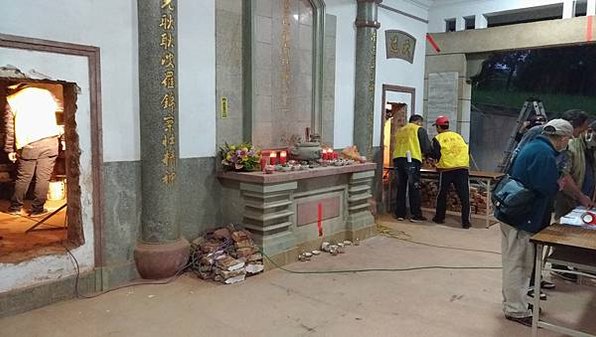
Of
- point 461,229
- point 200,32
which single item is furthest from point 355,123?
Result: point 200,32

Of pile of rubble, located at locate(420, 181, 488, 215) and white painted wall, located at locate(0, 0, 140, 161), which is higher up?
white painted wall, located at locate(0, 0, 140, 161)

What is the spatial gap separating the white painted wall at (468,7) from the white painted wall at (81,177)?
607cm

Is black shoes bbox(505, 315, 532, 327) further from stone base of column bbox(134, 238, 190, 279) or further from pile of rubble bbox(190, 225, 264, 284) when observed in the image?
stone base of column bbox(134, 238, 190, 279)

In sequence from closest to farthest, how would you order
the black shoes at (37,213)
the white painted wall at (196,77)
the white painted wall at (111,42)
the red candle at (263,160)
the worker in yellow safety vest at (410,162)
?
the white painted wall at (111,42), the white painted wall at (196,77), the red candle at (263,160), the black shoes at (37,213), the worker in yellow safety vest at (410,162)

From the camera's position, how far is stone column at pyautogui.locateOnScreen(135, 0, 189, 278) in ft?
12.7

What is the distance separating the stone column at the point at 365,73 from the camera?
6246mm

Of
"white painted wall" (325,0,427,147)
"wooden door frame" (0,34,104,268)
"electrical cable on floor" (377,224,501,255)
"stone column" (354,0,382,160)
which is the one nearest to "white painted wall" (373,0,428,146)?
"white painted wall" (325,0,427,147)

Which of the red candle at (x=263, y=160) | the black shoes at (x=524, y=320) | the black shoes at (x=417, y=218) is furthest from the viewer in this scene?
the black shoes at (x=417, y=218)

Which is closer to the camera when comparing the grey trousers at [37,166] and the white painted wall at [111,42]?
the white painted wall at [111,42]

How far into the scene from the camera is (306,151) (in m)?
5.12

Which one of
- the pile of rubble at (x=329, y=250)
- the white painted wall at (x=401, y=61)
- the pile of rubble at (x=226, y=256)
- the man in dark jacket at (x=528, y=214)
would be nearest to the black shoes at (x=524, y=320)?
the man in dark jacket at (x=528, y=214)

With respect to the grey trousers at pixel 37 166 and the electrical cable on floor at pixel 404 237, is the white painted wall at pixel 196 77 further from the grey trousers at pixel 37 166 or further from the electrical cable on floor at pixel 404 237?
the electrical cable on floor at pixel 404 237

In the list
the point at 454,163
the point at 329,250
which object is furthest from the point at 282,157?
the point at 454,163

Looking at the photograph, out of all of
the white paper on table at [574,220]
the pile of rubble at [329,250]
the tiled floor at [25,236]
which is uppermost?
the white paper on table at [574,220]
